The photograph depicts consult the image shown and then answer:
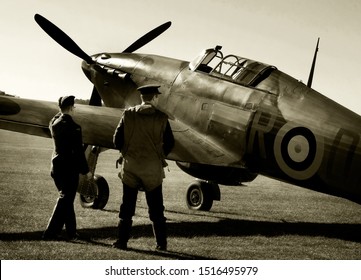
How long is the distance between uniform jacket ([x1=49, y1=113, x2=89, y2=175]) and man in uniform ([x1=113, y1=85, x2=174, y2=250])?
82 cm

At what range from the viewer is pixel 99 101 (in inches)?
502

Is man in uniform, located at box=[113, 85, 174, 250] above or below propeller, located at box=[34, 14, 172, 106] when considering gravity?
below

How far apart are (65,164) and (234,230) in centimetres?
322

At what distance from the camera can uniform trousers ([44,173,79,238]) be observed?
7148mm

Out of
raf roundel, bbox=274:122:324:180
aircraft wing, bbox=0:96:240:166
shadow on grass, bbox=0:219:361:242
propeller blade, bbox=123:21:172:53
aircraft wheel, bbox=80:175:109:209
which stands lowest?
aircraft wheel, bbox=80:175:109:209

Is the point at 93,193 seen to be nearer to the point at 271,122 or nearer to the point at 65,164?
the point at 65,164

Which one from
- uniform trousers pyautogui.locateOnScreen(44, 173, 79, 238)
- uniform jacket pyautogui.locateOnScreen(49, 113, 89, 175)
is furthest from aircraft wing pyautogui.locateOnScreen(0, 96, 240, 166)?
uniform trousers pyautogui.locateOnScreen(44, 173, 79, 238)

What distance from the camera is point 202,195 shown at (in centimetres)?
1134

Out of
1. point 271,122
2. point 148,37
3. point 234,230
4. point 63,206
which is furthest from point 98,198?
point 148,37

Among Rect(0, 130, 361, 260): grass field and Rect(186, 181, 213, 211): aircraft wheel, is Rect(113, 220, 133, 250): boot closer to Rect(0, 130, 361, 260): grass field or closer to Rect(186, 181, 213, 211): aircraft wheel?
Rect(0, 130, 361, 260): grass field

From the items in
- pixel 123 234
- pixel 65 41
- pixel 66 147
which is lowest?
pixel 123 234

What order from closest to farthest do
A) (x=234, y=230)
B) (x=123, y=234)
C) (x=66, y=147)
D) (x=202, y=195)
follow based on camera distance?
(x=123, y=234)
(x=66, y=147)
(x=234, y=230)
(x=202, y=195)

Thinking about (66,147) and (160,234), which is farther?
(66,147)
